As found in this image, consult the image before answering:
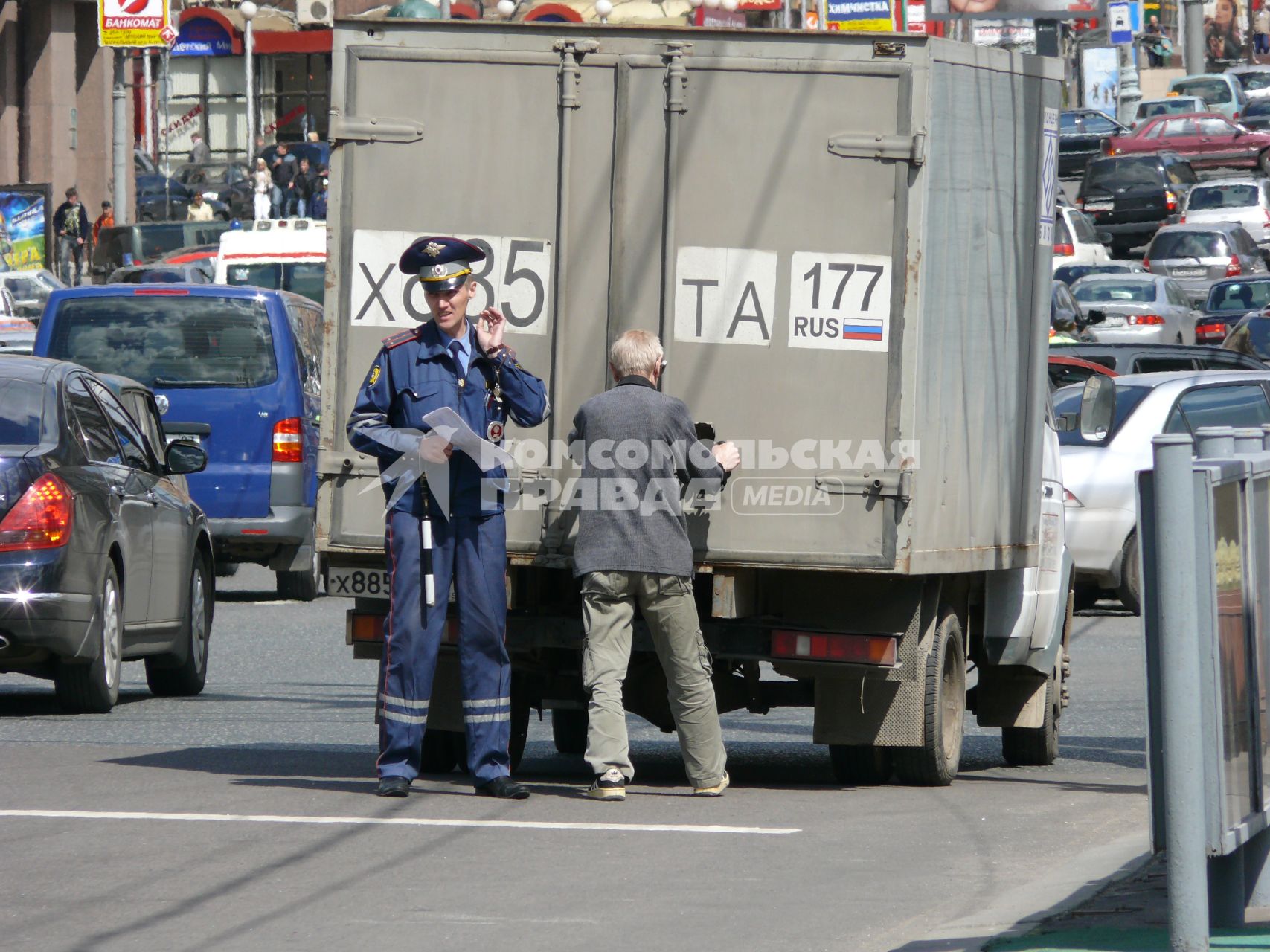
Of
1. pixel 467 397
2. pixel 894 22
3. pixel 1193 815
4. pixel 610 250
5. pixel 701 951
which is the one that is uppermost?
pixel 894 22

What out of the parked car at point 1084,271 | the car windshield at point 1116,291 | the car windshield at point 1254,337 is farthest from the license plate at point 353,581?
the parked car at point 1084,271

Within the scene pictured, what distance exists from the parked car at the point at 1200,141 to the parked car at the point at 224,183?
20.5 meters

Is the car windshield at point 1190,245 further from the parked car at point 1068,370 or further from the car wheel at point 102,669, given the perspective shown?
the car wheel at point 102,669

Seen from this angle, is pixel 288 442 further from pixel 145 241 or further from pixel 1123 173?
pixel 1123 173

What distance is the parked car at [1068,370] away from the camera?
19.4m

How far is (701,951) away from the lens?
6215 mm

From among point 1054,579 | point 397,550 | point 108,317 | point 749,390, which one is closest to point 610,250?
point 749,390

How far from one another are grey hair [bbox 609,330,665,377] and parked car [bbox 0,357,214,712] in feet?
12.0

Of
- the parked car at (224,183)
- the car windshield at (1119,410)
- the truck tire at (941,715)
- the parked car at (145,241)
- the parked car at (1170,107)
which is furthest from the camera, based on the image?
the parked car at (1170,107)

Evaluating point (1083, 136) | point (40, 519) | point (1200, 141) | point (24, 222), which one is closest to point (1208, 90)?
point (1200, 141)

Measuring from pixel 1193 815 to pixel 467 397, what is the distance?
389 centimetres

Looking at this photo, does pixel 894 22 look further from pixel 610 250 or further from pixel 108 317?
pixel 610 250

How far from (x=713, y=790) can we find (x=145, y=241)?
32.8m

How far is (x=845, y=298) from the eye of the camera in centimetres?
868
